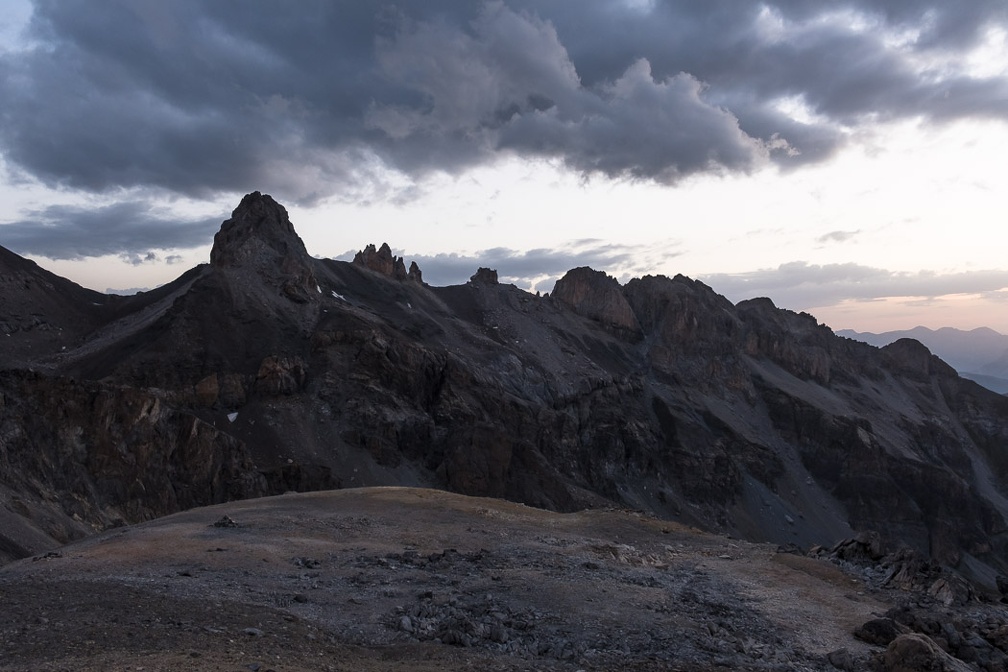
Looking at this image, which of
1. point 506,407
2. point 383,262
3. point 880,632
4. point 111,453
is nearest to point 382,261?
point 383,262

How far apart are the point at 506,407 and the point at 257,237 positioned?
38715 millimetres

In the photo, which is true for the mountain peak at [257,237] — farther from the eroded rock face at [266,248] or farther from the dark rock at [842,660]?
the dark rock at [842,660]

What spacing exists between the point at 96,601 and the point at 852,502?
126210 mm

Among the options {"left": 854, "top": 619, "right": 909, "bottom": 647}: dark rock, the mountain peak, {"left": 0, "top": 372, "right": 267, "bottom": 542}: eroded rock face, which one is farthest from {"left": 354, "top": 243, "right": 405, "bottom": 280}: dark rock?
{"left": 854, "top": 619, "right": 909, "bottom": 647}: dark rock

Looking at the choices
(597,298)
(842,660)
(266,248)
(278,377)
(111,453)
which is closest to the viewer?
(842,660)

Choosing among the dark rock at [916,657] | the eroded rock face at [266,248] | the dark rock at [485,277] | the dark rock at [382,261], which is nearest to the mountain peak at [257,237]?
the eroded rock face at [266,248]

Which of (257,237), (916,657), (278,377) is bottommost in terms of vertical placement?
(916,657)

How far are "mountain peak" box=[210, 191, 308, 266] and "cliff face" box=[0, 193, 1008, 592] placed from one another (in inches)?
15.0

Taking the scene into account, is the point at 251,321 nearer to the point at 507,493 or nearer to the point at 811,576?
the point at 507,493

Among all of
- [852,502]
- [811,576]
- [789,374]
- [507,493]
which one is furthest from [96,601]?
[789,374]

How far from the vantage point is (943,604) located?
2445 centimetres

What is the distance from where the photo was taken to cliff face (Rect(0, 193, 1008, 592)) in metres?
65.7

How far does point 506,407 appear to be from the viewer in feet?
323

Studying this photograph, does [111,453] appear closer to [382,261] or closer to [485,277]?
[382,261]
